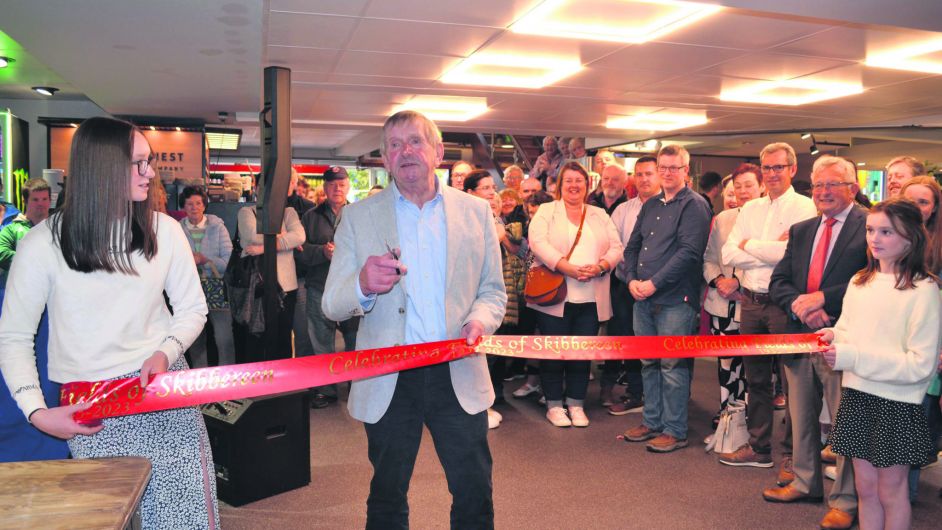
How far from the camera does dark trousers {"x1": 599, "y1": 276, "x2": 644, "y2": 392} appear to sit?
5445mm

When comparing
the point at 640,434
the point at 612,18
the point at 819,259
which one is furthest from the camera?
the point at 612,18

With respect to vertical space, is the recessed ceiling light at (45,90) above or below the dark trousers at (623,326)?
above

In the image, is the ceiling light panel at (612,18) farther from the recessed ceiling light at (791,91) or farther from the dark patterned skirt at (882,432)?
the dark patterned skirt at (882,432)

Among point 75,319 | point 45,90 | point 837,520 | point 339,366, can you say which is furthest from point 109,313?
point 45,90

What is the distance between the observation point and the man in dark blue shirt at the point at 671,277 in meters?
4.39

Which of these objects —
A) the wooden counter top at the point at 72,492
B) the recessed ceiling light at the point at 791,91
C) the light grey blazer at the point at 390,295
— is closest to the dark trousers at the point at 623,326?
the light grey blazer at the point at 390,295

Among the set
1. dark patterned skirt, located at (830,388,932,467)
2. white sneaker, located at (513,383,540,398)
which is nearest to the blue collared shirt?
dark patterned skirt, located at (830,388,932,467)

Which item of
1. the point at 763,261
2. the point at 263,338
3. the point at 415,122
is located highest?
the point at 415,122

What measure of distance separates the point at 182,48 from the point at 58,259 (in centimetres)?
482

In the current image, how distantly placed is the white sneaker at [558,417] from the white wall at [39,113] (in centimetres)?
934

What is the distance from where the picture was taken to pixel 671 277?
435cm

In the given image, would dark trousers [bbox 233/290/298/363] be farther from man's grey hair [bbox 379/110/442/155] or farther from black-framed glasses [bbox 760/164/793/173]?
black-framed glasses [bbox 760/164/793/173]

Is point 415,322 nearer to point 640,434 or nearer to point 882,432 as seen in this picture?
point 882,432

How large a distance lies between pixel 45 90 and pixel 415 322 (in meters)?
10.6
